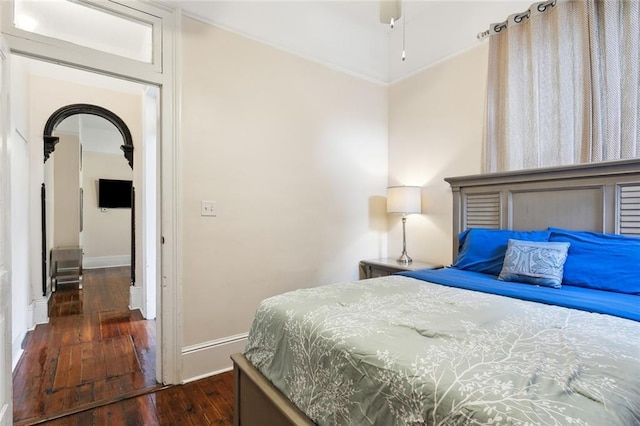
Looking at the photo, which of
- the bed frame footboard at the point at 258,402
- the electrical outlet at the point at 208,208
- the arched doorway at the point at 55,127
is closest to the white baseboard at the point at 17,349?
the arched doorway at the point at 55,127

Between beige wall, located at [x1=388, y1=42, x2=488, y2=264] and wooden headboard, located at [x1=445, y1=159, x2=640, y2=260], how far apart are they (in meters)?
0.25

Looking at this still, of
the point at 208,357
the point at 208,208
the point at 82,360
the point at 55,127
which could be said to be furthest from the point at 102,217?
the point at 208,357

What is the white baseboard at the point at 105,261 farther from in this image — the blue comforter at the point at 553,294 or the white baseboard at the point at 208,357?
the blue comforter at the point at 553,294

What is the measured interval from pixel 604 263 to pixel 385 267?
158 centimetres

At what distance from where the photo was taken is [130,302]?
3.94 m

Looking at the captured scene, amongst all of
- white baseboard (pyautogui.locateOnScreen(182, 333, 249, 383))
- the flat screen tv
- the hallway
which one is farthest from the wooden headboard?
the flat screen tv

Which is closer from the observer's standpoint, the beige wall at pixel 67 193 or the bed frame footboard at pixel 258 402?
the bed frame footboard at pixel 258 402

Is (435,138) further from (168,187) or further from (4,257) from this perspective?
(4,257)

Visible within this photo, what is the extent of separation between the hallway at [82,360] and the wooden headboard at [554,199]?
277 centimetres

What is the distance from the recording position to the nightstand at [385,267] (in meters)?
2.83

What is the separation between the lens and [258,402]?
1.39 meters

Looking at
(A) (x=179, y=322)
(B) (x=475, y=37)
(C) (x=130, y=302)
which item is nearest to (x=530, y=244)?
(B) (x=475, y=37)

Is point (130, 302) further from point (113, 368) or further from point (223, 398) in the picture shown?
point (223, 398)

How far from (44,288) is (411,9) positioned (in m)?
4.78
